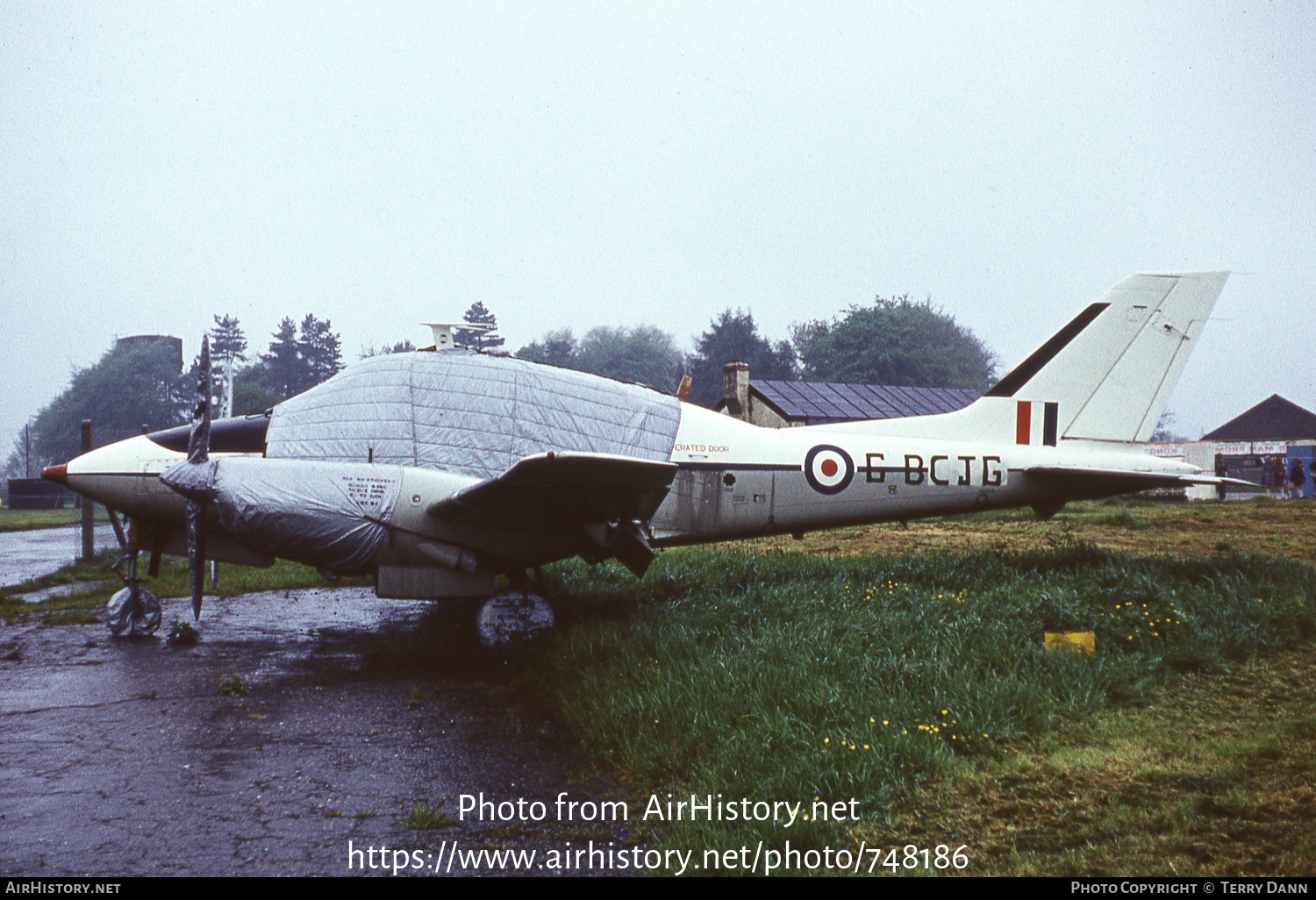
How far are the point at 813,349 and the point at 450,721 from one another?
56.7 meters

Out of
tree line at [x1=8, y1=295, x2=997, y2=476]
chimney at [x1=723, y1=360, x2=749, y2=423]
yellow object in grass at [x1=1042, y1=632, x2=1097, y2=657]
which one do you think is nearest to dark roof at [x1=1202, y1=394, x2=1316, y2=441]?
tree line at [x1=8, y1=295, x2=997, y2=476]

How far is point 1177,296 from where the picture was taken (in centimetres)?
859

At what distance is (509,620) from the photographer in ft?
23.3

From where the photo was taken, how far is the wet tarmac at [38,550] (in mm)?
13078

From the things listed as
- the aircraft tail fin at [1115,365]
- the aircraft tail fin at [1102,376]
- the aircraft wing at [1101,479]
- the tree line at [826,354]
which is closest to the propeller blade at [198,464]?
the aircraft tail fin at [1102,376]

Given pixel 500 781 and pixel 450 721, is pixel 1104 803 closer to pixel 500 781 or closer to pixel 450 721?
pixel 500 781

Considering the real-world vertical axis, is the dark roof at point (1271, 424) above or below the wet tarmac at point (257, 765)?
above

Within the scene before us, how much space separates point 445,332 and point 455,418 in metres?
1.14

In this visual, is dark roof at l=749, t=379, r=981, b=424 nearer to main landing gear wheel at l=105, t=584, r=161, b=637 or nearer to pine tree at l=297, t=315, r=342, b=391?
main landing gear wheel at l=105, t=584, r=161, b=637

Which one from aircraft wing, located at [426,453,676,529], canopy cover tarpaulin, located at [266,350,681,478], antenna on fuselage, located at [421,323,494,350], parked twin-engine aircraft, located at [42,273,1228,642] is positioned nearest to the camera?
aircraft wing, located at [426,453,676,529]

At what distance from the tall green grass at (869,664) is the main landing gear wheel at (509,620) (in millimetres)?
266

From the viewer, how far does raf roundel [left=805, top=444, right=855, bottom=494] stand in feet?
27.5

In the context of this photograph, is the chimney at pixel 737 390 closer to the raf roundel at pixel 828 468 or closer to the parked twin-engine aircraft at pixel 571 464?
the parked twin-engine aircraft at pixel 571 464

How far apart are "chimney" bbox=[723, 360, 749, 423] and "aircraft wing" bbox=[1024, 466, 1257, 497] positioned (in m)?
19.0
